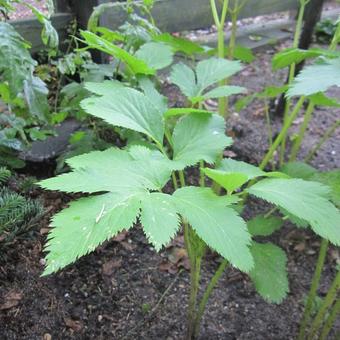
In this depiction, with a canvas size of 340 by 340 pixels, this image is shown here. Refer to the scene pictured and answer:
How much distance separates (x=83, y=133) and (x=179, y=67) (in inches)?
20.2

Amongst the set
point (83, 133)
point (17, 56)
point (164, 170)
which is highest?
point (17, 56)

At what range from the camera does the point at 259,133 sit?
233 cm

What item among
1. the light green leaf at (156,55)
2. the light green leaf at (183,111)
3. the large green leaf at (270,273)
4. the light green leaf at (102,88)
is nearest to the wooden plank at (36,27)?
the light green leaf at (156,55)

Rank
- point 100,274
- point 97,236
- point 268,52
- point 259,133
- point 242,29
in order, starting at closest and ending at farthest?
1. point 97,236
2. point 100,274
3. point 259,133
4. point 268,52
5. point 242,29

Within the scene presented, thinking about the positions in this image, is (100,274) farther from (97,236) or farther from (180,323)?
(97,236)

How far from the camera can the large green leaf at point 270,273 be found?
3.91ft

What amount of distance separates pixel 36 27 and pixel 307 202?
1674mm

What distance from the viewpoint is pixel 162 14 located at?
8.74 feet

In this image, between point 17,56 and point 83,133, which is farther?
point 83,133

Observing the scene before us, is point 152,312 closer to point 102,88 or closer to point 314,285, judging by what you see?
point 314,285

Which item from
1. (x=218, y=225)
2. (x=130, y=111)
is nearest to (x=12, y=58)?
(x=130, y=111)

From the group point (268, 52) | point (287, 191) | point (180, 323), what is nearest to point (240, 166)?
point (287, 191)

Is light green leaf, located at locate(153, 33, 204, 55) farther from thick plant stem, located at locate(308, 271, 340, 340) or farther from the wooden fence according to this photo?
thick plant stem, located at locate(308, 271, 340, 340)

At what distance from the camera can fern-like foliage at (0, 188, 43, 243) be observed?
1.04 metres
